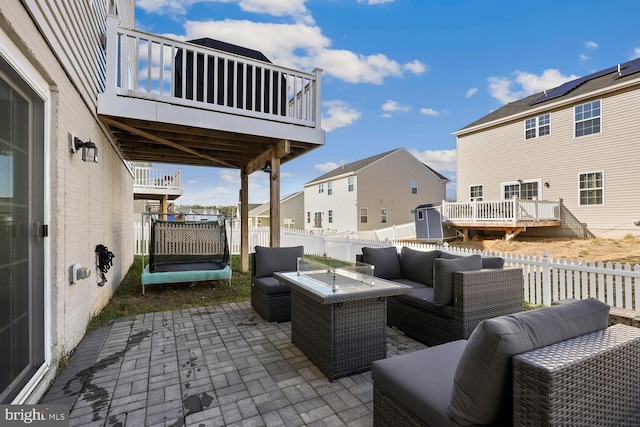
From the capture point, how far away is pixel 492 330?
4.17ft

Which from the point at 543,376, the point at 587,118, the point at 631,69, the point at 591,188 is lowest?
the point at 543,376

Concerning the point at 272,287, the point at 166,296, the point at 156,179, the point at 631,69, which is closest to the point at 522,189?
the point at 631,69

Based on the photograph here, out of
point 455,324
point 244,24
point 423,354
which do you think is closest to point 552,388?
point 423,354

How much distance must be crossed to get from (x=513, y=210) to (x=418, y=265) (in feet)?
28.3

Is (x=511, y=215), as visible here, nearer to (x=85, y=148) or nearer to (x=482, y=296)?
(x=482, y=296)

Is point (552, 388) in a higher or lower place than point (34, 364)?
higher

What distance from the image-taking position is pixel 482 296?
3.29 metres

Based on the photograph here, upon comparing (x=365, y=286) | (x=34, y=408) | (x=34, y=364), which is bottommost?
(x=34, y=408)

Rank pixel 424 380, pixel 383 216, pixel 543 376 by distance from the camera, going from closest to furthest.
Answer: pixel 543 376, pixel 424 380, pixel 383 216

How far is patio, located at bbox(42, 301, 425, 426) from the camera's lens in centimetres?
219

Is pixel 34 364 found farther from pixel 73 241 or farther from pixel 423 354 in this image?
pixel 423 354

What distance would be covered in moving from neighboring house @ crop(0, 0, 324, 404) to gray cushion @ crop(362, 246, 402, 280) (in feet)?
7.59

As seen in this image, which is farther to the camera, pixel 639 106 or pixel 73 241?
pixel 639 106

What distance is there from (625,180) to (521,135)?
4026 mm
